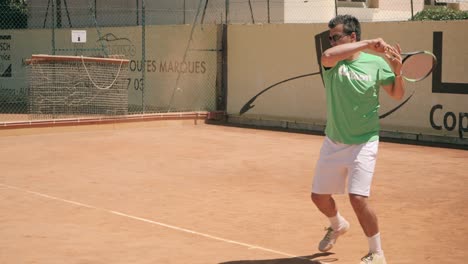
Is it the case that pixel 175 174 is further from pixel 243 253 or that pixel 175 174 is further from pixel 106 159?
pixel 243 253

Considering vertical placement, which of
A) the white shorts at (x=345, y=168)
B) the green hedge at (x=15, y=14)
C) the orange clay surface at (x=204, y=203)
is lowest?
the orange clay surface at (x=204, y=203)

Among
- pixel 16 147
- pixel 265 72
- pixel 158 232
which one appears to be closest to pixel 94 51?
pixel 265 72

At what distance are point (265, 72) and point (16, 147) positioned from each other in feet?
22.7

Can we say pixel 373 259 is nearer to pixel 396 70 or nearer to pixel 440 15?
pixel 396 70

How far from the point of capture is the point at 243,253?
7.16 m

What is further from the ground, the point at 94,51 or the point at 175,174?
the point at 94,51

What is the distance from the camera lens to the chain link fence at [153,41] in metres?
21.3

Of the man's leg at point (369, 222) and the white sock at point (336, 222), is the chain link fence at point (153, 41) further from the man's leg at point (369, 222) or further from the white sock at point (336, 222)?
the man's leg at point (369, 222)

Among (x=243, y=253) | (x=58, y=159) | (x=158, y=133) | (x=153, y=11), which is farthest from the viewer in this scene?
(x=153, y=11)

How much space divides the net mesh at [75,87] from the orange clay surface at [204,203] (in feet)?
9.36

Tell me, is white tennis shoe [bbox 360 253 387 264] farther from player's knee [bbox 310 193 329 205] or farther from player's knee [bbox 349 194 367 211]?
player's knee [bbox 310 193 329 205]

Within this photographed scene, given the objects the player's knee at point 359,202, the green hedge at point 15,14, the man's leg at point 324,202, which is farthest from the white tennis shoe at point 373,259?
the green hedge at point 15,14

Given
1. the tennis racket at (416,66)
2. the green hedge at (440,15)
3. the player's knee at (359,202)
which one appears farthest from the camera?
the green hedge at (440,15)

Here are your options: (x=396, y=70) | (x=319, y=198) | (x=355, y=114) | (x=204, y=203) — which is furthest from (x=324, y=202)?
(x=204, y=203)
